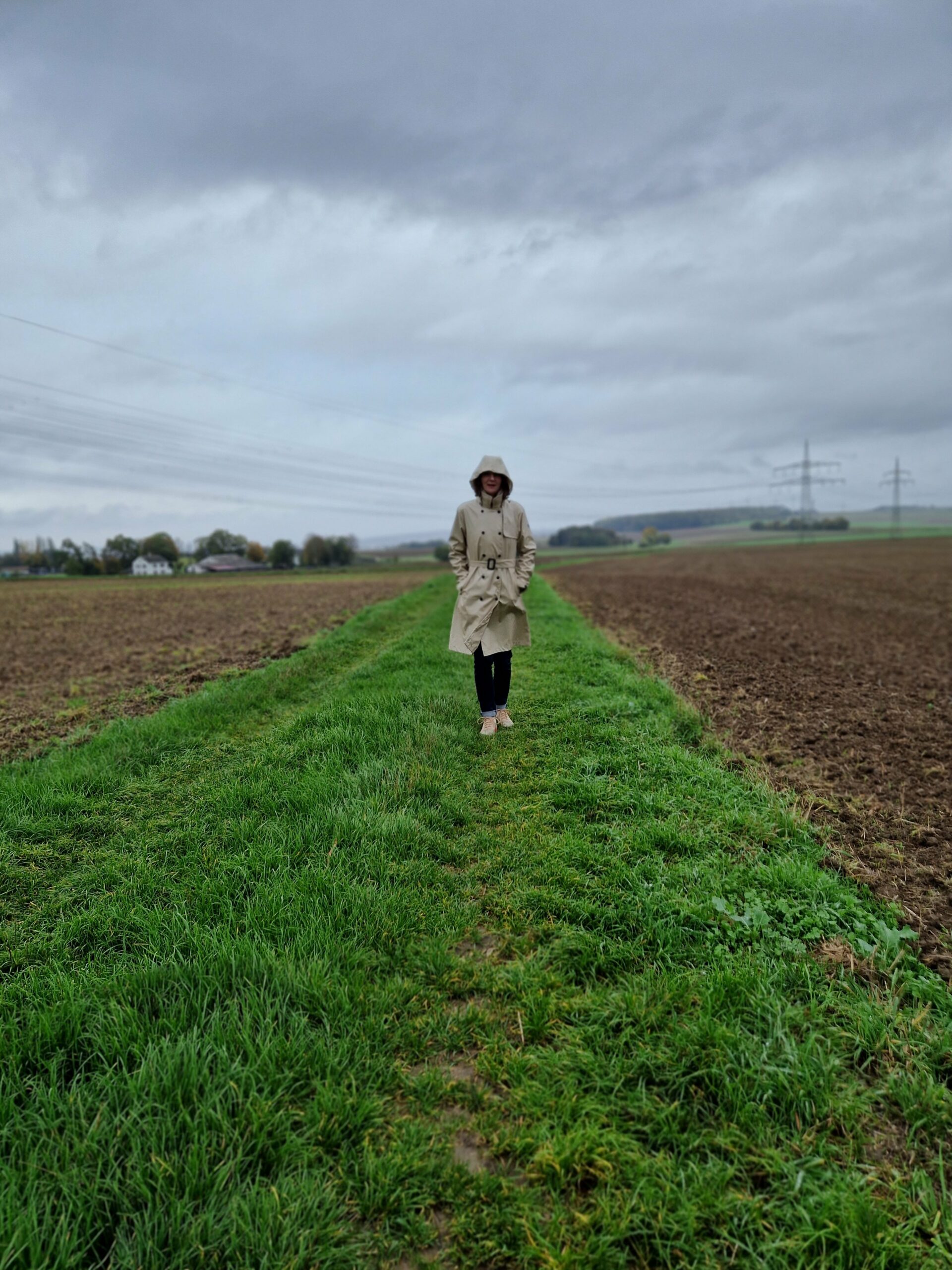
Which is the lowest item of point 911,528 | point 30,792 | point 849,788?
point 849,788

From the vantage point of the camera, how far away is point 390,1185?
1925 millimetres

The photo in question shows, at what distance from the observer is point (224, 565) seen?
3290 inches

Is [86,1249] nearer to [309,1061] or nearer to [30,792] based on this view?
[309,1061]

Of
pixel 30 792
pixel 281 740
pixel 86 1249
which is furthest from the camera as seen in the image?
pixel 281 740

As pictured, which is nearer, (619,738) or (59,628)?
(619,738)

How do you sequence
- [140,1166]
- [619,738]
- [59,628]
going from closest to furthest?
[140,1166] → [619,738] → [59,628]

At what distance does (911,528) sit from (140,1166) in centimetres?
14138

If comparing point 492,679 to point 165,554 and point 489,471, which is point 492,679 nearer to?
point 489,471

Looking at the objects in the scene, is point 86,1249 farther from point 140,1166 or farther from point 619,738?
point 619,738

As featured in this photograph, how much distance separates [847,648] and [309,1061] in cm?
1289

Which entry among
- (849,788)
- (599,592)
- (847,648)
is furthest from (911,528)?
(849,788)

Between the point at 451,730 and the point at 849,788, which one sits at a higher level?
the point at 451,730

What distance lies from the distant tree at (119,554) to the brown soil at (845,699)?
69238 mm

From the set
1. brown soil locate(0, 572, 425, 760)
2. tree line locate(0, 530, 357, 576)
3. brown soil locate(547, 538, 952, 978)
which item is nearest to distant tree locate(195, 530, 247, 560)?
tree line locate(0, 530, 357, 576)
